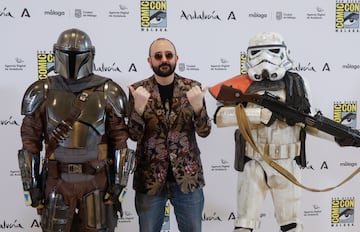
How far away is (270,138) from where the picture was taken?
1.68m

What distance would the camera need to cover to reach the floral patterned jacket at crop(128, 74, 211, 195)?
1.67 metres

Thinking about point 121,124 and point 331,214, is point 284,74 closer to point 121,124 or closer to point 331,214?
point 121,124

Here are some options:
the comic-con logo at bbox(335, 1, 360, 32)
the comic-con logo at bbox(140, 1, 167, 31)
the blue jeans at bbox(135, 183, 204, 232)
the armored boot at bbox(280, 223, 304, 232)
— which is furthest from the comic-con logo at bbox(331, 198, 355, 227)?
the comic-con logo at bbox(140, 1, 167, 31)

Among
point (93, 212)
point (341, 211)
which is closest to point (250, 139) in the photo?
point (93, 212)

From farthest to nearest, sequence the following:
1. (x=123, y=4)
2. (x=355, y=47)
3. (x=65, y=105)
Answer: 1. (x=355, y=47)
2. (x=123, y=4)
3. (x=65, y=105)

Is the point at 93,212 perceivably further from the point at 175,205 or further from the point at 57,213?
the point at 175,205

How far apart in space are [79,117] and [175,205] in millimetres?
533

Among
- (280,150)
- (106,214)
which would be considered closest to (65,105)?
(106,214)

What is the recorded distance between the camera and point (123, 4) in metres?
2.20

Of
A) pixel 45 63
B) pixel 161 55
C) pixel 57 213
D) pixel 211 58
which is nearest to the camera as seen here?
pixel 57 213

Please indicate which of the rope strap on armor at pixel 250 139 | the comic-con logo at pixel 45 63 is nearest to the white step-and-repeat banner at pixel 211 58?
the comic-con logo at pixel 45 63

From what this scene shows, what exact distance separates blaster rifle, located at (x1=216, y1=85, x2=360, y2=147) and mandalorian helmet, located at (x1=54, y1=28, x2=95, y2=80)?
519 millimetres

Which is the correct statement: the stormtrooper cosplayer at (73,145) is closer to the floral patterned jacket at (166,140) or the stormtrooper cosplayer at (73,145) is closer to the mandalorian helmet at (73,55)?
the mandalorian helmet at (73,55)

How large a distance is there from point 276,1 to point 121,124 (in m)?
1.18
